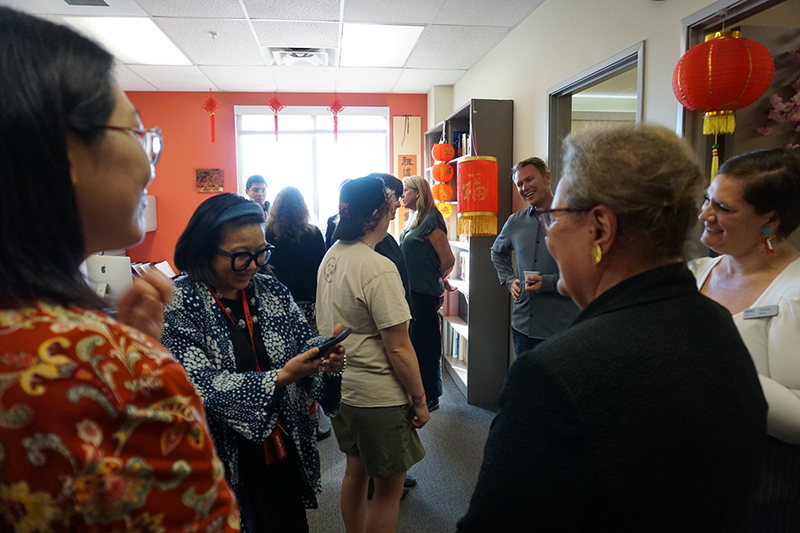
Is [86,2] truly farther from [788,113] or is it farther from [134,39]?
[788,113]

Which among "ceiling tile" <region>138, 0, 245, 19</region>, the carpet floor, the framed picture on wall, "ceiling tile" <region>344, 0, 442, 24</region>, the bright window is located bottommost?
the carpet floor

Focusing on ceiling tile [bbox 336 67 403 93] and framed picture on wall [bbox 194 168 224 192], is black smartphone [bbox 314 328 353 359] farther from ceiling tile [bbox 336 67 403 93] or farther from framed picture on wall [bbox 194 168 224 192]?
framed picture on wall [bbox 194 168 224 192]

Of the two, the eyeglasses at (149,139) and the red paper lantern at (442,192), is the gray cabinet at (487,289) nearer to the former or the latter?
the red paper lantern at (442,192)

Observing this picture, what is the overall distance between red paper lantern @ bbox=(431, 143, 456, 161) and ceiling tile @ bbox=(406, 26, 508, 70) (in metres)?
0.88

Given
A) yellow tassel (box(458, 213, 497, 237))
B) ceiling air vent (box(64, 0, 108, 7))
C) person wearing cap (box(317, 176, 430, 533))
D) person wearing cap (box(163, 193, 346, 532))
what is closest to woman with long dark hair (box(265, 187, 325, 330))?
yellow tassel (box(458, 213, 497, 237))

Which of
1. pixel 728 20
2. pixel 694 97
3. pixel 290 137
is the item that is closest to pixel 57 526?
pixel 694 97

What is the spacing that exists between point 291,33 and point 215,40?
68 centimetres

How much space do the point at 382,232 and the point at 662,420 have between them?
1228 mm

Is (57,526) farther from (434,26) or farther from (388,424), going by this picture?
(434,26)

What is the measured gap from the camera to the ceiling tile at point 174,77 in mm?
4492

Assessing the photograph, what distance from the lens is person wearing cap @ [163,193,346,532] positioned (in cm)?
111

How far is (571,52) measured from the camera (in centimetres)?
277

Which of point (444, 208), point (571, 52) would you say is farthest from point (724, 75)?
point (444, 208)

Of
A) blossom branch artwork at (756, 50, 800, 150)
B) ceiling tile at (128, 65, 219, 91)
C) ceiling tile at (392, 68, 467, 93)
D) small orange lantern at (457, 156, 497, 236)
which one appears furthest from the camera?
ceiling tile at (392, 68, 467, 93)
